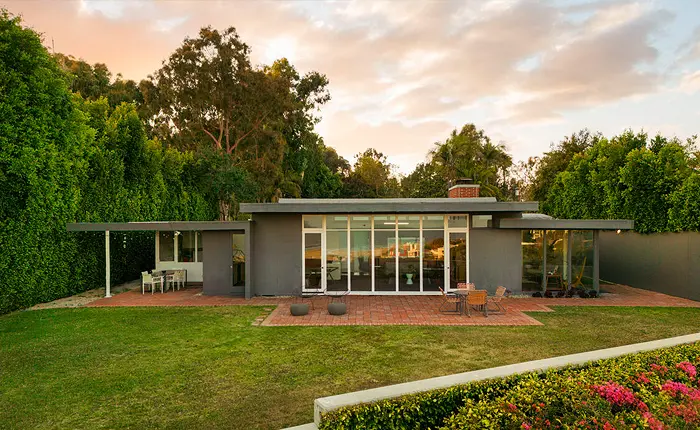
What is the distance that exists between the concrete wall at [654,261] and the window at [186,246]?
17.2 m

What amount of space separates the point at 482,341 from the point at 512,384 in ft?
13.2

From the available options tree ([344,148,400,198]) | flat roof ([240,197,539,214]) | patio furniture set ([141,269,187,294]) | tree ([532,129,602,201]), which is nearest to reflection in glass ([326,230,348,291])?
flat roof ([240,197,539,214])

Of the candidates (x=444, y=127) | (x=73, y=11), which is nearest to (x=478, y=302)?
(x=73, y=11)

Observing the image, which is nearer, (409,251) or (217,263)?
(409,251)

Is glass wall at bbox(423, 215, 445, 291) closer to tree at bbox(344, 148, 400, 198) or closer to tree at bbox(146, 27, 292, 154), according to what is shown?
tree at bbox(146, 27, 292, 154)

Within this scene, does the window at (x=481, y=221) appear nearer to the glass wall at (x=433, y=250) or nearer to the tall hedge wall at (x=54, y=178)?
the glass wall at (x=433, y=250)

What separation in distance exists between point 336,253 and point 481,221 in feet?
16.0

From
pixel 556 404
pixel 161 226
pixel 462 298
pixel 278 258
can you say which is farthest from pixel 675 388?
pixel 161 226

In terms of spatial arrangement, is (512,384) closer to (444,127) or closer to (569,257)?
(569,257)

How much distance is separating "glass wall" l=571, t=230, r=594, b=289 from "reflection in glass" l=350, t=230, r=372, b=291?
6813 mm

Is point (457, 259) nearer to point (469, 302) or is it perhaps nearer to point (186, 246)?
point (469, 302)

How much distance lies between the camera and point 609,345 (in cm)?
777

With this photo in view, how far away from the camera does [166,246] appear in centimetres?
1605

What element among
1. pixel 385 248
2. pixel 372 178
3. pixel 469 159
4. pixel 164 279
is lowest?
pixel 164 279
